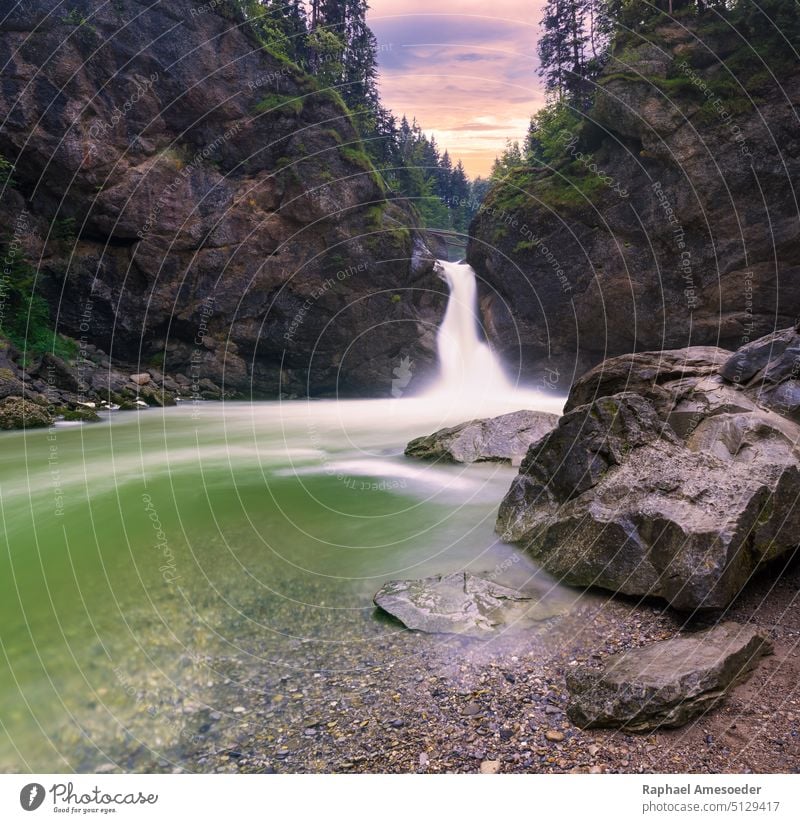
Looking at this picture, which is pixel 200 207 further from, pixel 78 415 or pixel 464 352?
pixel 464 352

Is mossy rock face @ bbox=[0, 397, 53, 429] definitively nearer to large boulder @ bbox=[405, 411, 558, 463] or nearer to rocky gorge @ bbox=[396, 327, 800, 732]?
large boulder @ bbox=[405, 411, 558, 463]

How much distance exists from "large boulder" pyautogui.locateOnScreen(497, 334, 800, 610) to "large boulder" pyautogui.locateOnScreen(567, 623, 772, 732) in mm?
707

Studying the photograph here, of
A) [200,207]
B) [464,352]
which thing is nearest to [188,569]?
[200,207]

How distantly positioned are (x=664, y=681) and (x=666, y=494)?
2.55 m

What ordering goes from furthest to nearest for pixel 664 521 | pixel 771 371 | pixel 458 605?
pixel 771 371, pixel 458 605, pixel 664 521

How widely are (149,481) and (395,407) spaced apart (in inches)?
655

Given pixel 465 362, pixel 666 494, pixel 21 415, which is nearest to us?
pixel 666 494

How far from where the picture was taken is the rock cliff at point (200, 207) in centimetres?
2555

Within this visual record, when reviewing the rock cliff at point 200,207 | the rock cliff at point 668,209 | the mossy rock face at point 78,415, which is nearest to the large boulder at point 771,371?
the rock cliff at point 668,209

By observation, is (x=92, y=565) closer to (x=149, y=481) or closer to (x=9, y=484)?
(x=149, y=481)

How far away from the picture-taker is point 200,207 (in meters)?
28.0

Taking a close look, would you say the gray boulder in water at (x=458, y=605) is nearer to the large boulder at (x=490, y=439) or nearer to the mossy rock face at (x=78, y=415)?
the large boulder at (x=490, y=439)

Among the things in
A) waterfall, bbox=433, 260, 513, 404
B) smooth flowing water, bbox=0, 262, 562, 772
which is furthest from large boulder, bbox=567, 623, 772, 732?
waterfall, bbox=433, 260, 513, 404

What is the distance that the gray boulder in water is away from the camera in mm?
5246
